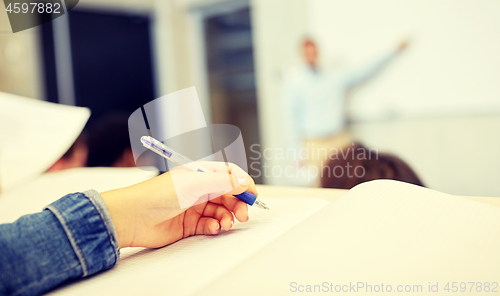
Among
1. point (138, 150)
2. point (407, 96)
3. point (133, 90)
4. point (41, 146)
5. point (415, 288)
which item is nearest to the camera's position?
point (415, 288)

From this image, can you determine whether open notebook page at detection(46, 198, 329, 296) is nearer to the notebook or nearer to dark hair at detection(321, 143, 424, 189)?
the notebook

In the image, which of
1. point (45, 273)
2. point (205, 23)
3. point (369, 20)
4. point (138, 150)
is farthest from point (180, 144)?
point (205, 23)

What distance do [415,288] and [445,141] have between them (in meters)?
1.20

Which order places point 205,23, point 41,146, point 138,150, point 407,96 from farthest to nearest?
point 205,23
point 407,96
point 41,146
point 138,150

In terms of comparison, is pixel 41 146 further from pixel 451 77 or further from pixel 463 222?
pixel 451 77

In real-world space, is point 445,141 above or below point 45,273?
below

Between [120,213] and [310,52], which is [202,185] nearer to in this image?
[120,213]

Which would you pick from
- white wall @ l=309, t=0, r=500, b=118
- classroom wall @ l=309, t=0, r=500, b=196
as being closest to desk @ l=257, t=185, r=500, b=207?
classroom wall @ l=309, t=0, r=500, b=196

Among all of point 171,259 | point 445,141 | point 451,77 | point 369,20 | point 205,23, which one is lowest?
point 445,141

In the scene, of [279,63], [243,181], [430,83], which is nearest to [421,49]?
[430,83]

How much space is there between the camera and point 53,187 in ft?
1.24

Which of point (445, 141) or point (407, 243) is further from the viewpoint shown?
point (445, 141)

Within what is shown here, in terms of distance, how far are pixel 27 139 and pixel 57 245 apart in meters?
0.28

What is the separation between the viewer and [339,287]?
0.50 feet
